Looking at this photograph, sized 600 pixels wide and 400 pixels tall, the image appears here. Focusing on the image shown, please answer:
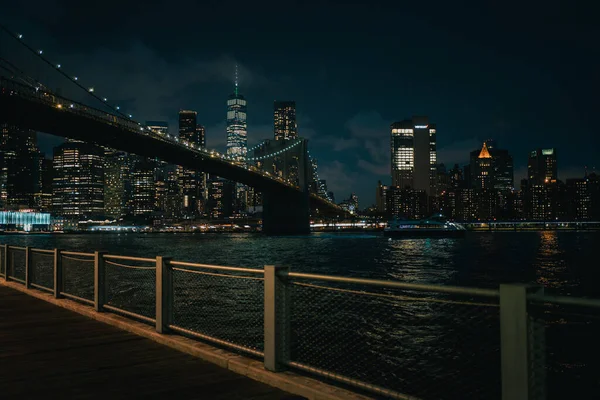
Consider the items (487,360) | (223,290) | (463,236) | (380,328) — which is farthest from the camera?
(463,236)

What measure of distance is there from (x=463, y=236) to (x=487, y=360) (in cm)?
11078

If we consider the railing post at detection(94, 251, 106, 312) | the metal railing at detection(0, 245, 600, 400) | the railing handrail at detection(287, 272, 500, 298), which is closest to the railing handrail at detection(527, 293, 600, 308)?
the metal railing at detection(0, 245, 600, 400)

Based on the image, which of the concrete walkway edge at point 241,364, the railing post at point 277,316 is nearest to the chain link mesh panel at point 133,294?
the concrete walkway edge at point 241,364

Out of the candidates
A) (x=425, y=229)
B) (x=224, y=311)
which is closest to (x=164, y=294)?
(x=224, y=311)

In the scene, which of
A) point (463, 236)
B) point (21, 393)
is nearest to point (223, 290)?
point (21, 393)

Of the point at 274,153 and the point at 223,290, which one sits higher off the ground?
the point at 274,153

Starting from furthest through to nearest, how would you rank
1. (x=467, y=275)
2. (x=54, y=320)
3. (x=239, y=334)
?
(x=467, y=275), (x=239, y=334), (x=54, y=320)

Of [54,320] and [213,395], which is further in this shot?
[54,320]

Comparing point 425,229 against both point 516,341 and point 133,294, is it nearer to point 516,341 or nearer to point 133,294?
point 133,294

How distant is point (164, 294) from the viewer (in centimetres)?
832

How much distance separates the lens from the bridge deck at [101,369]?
5703mm

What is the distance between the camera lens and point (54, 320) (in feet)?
33.8

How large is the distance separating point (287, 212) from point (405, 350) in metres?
85.8

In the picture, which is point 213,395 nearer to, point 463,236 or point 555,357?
point 555,357
